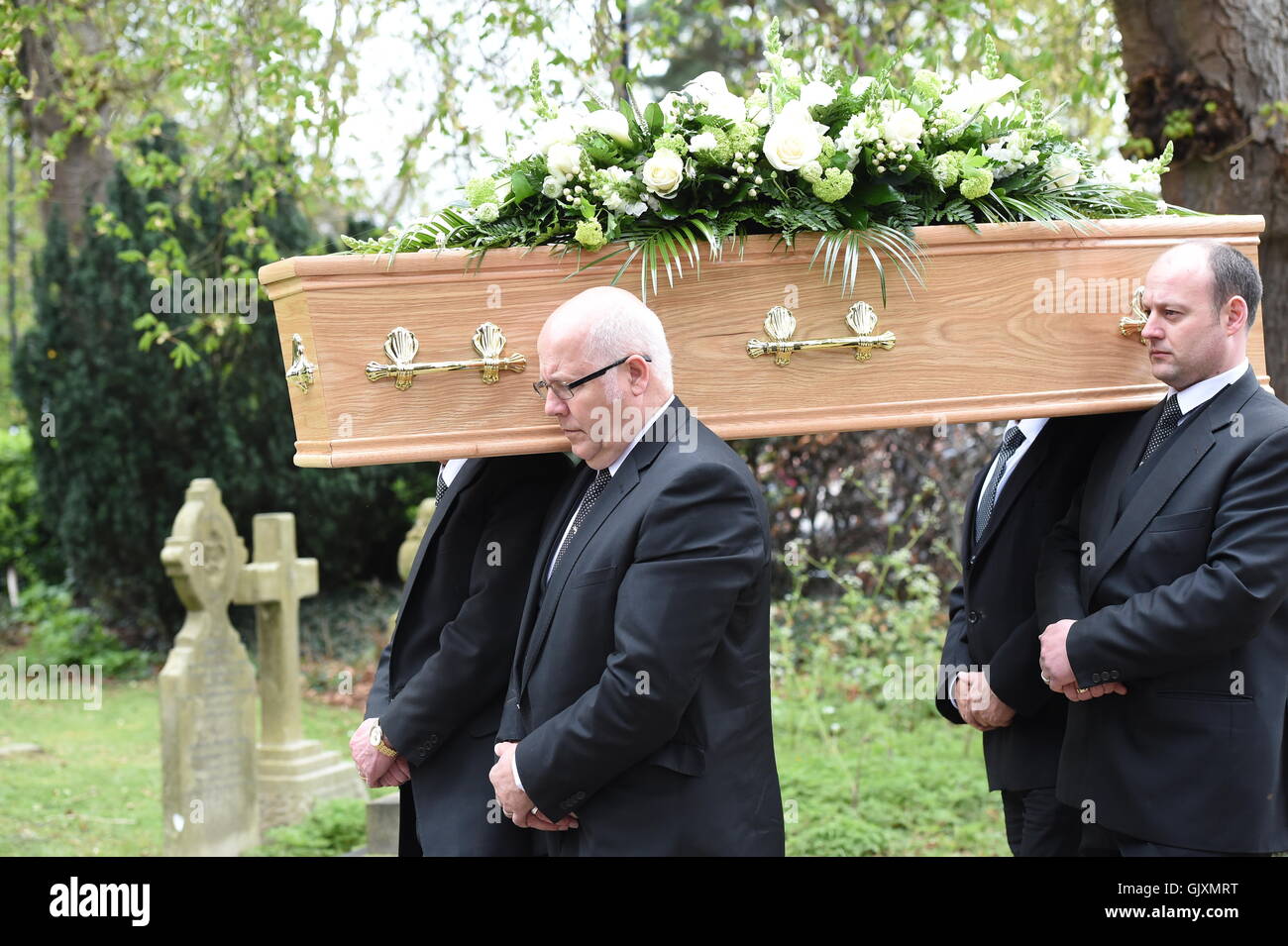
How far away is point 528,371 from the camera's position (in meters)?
3.28

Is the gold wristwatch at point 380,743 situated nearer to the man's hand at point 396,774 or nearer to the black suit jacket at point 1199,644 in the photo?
the man's hand at point 396,774

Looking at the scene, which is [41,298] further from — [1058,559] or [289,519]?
[1058,559]

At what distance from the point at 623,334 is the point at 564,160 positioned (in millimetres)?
583

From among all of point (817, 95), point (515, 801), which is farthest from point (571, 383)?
point (817, 95)

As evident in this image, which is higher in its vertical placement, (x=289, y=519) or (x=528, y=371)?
(x=528, y=371)

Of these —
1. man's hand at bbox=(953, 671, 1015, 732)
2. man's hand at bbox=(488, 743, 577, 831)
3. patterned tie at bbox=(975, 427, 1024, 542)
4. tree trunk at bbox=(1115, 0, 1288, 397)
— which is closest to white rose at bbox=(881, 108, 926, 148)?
patterned tie at bbox=(975, 427, 1024, 542)

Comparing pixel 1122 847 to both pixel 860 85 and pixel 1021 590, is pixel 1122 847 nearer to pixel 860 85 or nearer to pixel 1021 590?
pixel 1021 590

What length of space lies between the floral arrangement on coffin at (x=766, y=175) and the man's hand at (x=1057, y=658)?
1001 millimetres

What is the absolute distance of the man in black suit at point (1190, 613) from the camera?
2967mm

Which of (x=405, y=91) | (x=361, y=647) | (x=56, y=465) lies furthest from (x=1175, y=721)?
(x=56, y=465)

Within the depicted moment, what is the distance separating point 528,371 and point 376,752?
1.14 metres

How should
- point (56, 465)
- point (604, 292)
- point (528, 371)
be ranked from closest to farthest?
point (604, 292) < point (528, 371) < point (56, 465)

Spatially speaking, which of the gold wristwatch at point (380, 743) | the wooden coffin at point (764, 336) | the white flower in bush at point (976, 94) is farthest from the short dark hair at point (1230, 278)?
the gold wristwatch at point (380, 743)

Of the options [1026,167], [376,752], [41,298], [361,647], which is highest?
[41,298]
